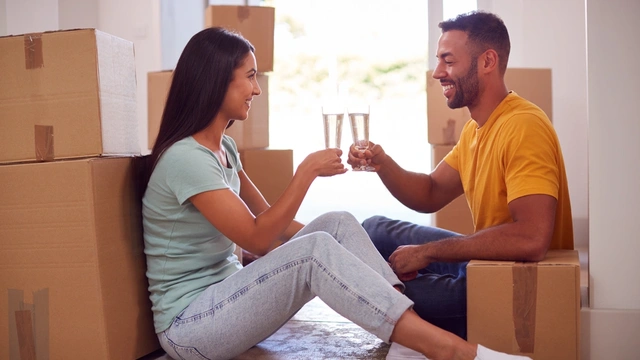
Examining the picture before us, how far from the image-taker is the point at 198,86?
1770mm

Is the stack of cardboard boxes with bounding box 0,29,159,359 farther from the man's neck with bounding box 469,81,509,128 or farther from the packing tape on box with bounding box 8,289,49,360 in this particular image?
the man's neck with bounding box 469,81,509,128

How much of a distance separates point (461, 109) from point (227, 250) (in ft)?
4.99

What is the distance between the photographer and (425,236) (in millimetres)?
2123

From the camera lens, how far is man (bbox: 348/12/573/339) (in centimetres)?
169

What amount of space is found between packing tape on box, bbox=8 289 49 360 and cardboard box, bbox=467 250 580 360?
1.03 m

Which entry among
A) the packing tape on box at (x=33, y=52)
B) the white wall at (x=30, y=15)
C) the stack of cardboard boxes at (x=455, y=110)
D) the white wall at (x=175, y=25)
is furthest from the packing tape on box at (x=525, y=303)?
the white wall at (x=30, y=15)

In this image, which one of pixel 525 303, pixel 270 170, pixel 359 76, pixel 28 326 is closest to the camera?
pixel 525 303

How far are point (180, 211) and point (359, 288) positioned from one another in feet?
1.56

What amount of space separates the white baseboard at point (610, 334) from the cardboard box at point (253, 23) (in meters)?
1.86

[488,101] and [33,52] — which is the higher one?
[33,52]

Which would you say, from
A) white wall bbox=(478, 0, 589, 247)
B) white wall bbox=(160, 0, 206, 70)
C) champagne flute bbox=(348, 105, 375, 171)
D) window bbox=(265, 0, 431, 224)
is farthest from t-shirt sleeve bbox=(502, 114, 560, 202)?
white wall bbox=(160, 0, 206, 70)

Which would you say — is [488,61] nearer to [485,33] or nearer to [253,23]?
[485,33]

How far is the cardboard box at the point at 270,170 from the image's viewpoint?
3264 mm

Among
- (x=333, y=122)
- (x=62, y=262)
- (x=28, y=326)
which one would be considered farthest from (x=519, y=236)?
(x=28, y=326)
